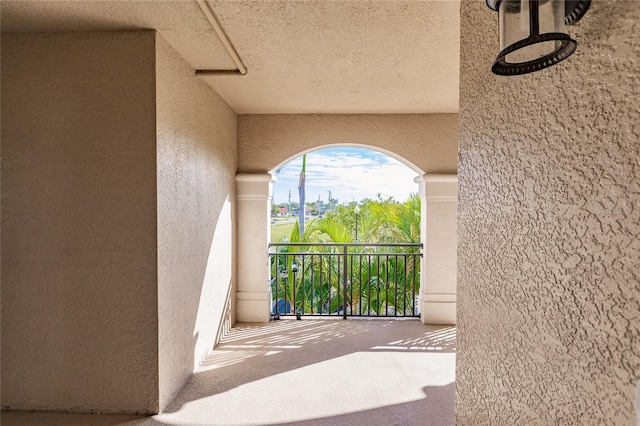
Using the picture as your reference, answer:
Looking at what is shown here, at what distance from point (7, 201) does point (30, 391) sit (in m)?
1.18

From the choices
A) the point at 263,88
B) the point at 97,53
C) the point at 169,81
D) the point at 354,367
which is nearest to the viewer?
the point at 97,53

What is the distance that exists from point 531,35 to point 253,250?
363cm

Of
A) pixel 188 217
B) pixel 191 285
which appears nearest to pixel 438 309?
pixel 191 285

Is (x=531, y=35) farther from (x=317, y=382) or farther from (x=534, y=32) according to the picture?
(x=317, y=382)

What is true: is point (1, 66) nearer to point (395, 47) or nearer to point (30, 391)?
point (30, 391)

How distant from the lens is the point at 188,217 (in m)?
2.60

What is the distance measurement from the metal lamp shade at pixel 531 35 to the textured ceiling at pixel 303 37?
1179 mm

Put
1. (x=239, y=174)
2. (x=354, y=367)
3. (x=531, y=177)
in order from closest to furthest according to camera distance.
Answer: (x=531, y=177) < (x=354, y=367) < (x=239, y=174)

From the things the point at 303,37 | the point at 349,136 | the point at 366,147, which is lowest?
the point at 366,147

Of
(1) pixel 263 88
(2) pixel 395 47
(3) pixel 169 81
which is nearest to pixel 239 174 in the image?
(1) pixel 263 88

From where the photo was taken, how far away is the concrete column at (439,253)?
392 centimetres

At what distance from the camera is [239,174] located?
395 cm

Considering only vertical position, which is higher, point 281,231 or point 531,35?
point 531,35

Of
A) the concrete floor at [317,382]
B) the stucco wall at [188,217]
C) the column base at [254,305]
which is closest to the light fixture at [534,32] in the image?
the stucco wall at [188,217]
